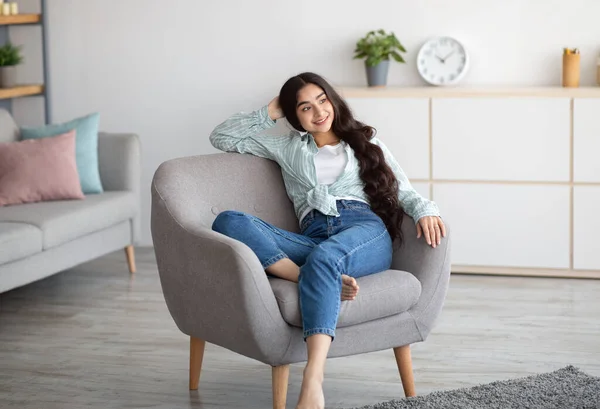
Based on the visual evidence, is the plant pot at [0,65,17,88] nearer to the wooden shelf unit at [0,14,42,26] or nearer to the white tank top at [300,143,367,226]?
the wooden shelf unit at [0,14,42,26]

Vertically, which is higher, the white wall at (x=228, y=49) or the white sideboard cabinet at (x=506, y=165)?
the white wall at (x=228, y=49)

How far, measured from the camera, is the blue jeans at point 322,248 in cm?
282

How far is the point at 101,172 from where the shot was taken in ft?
16.5

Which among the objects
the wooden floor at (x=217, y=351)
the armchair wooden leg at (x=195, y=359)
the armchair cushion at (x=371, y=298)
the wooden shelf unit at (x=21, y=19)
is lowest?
the wooden floor at (x=217, y=351)

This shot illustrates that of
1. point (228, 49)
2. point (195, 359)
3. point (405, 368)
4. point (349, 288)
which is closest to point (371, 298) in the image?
point (349, 288)

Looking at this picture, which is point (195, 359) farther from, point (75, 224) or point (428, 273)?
point (75, 224)

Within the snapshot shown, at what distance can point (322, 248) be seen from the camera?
117 inches

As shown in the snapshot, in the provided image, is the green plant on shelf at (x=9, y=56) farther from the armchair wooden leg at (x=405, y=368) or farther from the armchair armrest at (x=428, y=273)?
the armchair wooden leg at (x=405, y=368)

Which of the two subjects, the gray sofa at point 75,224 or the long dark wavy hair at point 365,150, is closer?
the long dark wavy hair at point 365,150

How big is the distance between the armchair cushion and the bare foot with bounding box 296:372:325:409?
19cm

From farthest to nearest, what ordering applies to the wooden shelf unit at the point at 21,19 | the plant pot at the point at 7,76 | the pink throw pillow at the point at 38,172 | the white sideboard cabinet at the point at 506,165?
1. the plant pot at the point at 7,76
2. the wooden shelf unit at the point at 21,19
3. the white sideboard cabinet at the point at 506,165
4. the pink throw pillow at the point at 38,172

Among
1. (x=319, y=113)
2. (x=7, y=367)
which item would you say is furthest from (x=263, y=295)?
(x=7, y=367)

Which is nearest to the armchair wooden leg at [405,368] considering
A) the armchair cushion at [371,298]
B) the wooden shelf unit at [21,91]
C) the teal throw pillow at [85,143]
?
the armchair cushion at [371,298]

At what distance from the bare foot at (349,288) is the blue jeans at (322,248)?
0.02m
